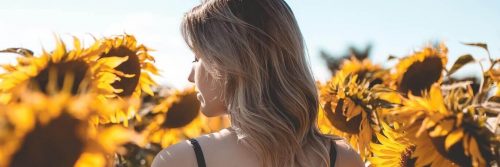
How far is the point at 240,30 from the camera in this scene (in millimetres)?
2037

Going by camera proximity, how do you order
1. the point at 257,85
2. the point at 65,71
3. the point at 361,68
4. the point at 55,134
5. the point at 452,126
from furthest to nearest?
the point at 361,68, the point at 257,85, the point at 65,71, the point at 452,126, the point at 55,134

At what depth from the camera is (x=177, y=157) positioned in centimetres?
184

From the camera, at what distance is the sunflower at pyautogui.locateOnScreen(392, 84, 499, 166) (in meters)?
1.42

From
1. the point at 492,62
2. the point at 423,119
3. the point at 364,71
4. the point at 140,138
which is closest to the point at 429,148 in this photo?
the point at 423,119

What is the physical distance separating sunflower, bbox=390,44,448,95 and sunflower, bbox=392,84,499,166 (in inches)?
43.8

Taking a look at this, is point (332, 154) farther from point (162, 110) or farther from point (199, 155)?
point (162, 110)

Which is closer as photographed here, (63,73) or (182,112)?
(63,73)

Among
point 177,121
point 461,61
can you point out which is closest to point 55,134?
point 461,61

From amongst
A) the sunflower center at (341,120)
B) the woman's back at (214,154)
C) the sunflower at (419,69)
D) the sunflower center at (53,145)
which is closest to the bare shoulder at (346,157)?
the woman's back at (214,154)

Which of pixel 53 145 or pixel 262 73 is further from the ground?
pixel 53 145

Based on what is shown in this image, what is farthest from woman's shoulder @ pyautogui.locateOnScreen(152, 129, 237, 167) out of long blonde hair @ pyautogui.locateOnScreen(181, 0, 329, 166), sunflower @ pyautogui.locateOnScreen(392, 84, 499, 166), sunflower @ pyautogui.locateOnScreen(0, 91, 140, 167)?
sunflower @ pyautogui.locateOnScreen(0, 91, 140, 167)

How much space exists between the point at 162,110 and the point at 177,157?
5.43 ft

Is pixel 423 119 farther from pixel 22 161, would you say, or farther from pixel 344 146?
pixel 22 161

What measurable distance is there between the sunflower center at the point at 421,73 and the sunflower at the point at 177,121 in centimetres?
113
